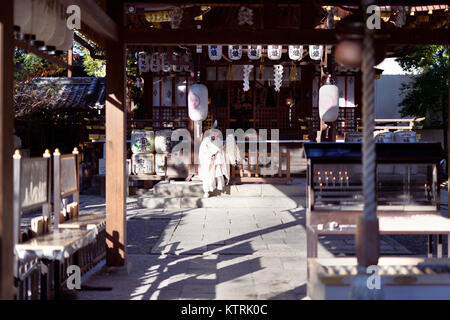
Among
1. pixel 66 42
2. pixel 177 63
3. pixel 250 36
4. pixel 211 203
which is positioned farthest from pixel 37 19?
pixel 177 63

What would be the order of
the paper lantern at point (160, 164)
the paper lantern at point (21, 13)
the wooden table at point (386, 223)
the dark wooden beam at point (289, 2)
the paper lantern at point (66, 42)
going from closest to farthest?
the paper lantern at point (21, 13) → the paper lantern at point (66, 42) → the wooden table at point (386, 223) → the dark wooden beam at point (289, 2) → the paper lantern at point (160, 164)

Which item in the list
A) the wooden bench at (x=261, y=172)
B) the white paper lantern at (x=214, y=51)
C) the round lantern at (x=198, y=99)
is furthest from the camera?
the white paper lantern at (x=214, y=51)

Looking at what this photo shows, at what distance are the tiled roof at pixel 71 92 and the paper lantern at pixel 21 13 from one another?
1740 cm

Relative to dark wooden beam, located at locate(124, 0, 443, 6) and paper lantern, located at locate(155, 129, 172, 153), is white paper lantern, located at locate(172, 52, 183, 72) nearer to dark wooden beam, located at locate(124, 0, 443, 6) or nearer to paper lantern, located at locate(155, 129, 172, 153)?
paper lantern, located at locate(155, 129, 172, 153)

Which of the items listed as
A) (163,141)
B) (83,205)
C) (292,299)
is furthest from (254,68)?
(292,299)

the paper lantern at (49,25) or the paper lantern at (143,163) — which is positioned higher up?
the paper lantern at (49,25)

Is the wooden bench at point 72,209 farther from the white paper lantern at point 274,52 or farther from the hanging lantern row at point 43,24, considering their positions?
the white paper lantern at point 274,52

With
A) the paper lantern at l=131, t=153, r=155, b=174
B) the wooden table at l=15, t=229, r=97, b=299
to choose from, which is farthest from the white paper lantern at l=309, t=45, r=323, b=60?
the wooden table at l=15, t=229, r=97, b=299

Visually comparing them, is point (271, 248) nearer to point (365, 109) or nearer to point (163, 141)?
point (365, 109)

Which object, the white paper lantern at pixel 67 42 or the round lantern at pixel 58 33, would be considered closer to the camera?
the round lantern at pixel 58 33

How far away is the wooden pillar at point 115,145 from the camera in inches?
299

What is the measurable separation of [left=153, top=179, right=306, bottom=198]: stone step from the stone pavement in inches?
74.8

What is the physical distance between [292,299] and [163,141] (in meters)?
13.4

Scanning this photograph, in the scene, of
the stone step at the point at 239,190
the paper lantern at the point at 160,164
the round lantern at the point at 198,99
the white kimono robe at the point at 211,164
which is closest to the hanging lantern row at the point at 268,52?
the round lantern at the point at 198,99
